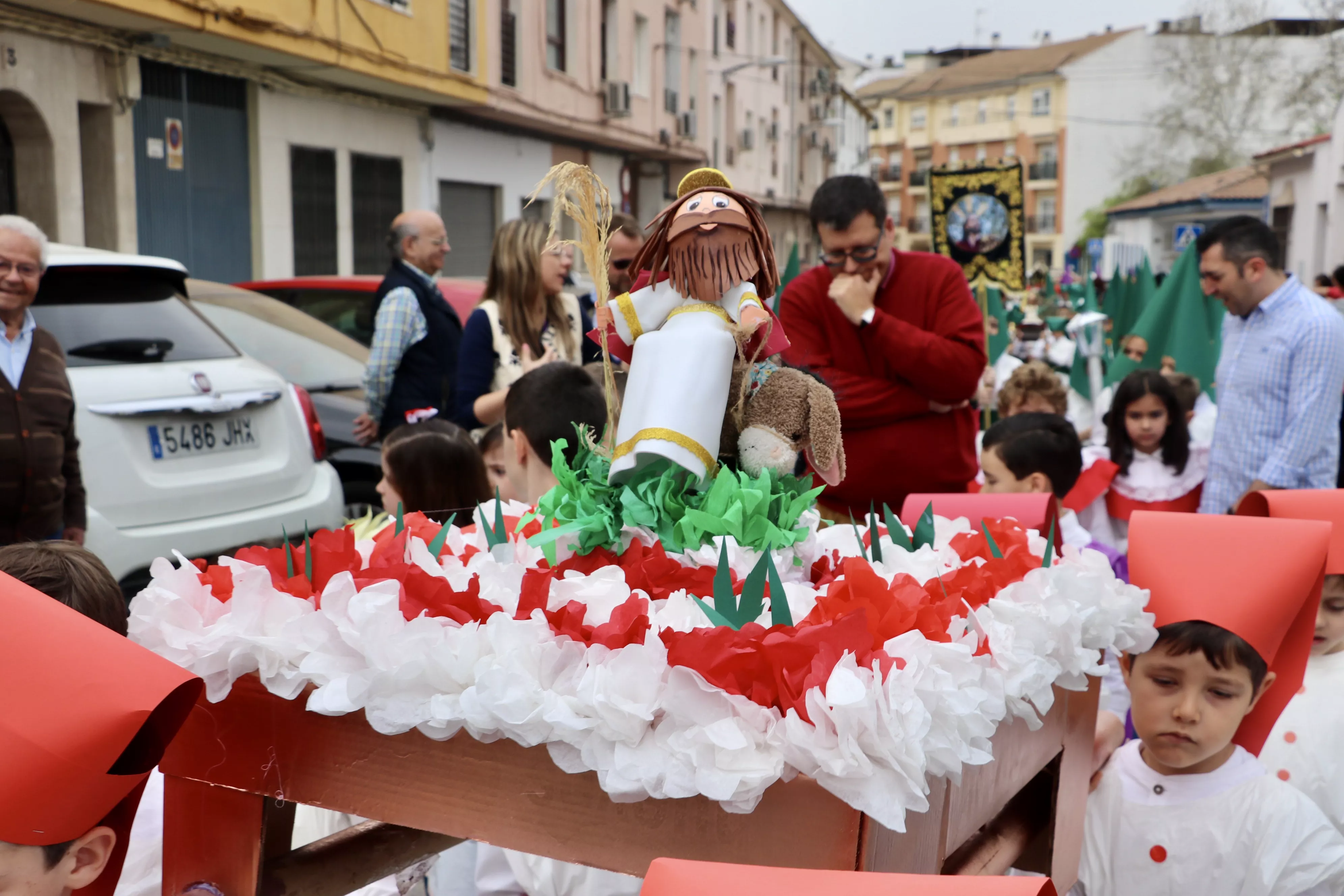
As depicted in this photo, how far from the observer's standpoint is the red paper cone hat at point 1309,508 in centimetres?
187

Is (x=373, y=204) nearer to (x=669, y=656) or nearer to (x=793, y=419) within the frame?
(x=793, y=419)

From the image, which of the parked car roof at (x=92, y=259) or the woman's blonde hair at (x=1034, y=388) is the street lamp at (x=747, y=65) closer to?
the woman's blonde hair at (x=1034, y=388)

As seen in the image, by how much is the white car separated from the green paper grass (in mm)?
2185

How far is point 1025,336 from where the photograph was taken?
1238 cm

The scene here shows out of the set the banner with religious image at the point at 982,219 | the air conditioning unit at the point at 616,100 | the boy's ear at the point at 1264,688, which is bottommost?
the boy's ear at the point at 1264,688

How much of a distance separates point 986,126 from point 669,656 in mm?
58739

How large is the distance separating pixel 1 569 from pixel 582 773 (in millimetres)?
1009

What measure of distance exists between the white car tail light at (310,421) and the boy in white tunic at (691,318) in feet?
9.76

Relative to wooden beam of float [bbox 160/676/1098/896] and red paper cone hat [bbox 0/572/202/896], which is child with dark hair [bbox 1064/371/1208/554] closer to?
wooden beam of float [bbox 160/676/1098/896]

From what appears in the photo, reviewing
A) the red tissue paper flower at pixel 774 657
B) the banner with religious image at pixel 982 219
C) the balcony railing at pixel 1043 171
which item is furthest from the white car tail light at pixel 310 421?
the balcony railing at pixel 1043 171

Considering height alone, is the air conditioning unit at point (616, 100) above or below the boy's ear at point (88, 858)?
above

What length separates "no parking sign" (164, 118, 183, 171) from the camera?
9352mm

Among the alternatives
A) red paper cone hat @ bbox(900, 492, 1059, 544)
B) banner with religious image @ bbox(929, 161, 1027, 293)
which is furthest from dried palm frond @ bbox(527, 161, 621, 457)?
banner with religious image @ bbox(929, 161, 1027, 293)

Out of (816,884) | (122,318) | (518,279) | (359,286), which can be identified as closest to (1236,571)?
(816,884)
